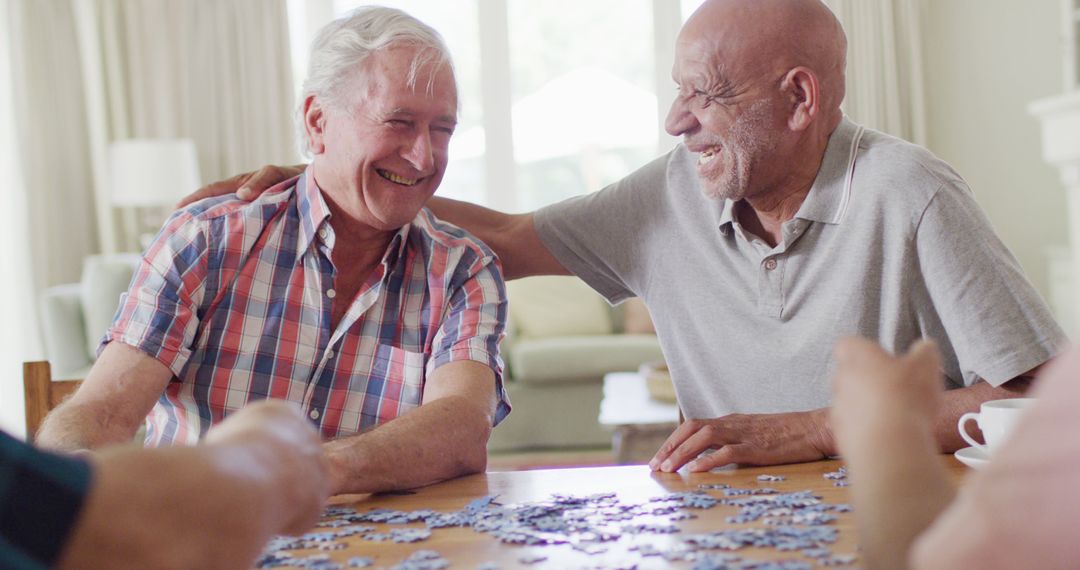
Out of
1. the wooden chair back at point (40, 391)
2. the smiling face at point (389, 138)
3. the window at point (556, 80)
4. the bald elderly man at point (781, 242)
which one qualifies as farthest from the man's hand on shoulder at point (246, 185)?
the window at point (556, 80)

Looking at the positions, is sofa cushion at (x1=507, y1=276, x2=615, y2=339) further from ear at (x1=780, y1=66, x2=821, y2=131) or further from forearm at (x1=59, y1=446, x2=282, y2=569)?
forearm at (x1=59, y1=446, x2=282, y2=569)

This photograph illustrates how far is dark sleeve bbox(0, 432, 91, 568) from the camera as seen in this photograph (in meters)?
0.68

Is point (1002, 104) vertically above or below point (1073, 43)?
below

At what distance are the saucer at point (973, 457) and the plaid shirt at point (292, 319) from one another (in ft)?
2.82

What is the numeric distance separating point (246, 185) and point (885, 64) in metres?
6.88

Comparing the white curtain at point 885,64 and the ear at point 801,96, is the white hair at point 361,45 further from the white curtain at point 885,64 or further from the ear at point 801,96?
the white curtain at point 885,64

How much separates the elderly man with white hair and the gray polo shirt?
0.40 metres

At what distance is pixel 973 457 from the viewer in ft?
4.86

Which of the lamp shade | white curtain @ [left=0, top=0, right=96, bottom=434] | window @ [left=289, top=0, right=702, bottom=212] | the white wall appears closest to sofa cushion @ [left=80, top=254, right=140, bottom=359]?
the lamp shade

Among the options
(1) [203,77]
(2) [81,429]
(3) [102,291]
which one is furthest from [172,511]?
(1) [203,77]

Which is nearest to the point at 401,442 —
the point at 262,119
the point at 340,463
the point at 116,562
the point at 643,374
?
the point at 340,463

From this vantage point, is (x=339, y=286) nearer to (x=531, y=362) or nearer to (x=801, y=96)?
(x=801, y=96)

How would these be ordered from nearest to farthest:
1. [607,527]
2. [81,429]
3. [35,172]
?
[607,527] < [81,429] < [35,172]

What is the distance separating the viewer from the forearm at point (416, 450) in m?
1.51
